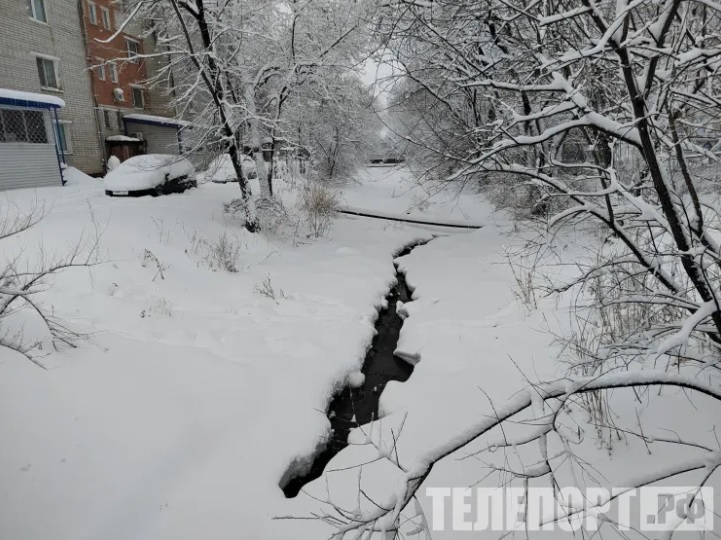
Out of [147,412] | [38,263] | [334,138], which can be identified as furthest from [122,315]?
[334,138]

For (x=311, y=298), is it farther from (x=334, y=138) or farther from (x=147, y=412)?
(x=334, y=138)

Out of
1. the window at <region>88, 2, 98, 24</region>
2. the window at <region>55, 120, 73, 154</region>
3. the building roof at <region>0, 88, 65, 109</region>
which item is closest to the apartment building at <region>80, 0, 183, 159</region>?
the window at <region>88, 2, 98, 24</region>

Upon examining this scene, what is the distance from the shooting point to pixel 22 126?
49.4ft

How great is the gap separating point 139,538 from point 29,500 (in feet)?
2.52

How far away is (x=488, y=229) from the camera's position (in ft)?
39.4

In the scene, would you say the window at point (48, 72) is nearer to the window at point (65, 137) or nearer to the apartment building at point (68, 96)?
the apartment building at point (68, 96)

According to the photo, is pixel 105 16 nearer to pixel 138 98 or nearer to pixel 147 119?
pixel 138 98

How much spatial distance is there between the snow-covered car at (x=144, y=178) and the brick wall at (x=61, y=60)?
8105 millimetres

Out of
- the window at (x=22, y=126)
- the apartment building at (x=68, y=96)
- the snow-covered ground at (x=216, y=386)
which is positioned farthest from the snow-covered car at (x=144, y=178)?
the window at (x=22, y=126)

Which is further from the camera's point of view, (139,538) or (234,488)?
(234,488)

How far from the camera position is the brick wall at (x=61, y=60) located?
15.8 meters

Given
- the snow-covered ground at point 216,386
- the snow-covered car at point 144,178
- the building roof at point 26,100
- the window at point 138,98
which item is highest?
the window at point 138,98

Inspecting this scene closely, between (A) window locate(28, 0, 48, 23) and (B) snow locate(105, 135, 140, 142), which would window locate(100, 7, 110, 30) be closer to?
(A) window locate(28, 0, 48, 23)

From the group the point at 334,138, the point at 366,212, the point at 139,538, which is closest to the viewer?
the point at 139,538
